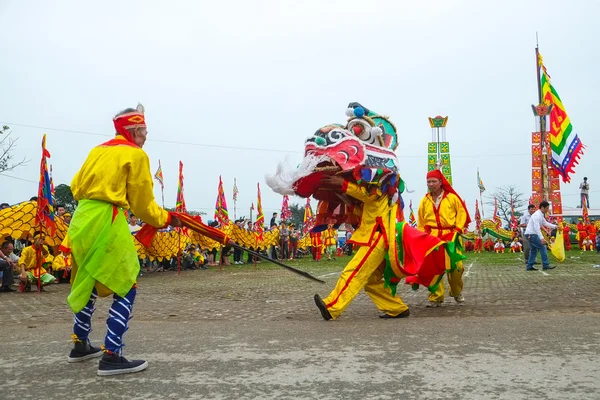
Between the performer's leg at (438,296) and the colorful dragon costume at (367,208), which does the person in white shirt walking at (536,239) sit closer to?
the performer's leg at (438,296)

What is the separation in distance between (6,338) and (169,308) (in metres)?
2.87

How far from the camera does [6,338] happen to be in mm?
5172

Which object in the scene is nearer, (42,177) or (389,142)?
(389,142)

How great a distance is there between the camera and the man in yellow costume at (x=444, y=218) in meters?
7.30

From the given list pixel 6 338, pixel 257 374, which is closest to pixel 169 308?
pixel 6 338

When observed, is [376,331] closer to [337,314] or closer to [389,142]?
[337,314]

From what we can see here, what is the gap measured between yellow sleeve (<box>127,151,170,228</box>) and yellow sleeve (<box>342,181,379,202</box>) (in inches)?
98.0

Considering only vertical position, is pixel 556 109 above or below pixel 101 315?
above

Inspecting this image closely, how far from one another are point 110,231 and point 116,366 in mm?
856

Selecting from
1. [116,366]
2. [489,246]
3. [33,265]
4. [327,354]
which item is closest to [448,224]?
[327,354]

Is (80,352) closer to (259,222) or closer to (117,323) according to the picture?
(117,323)

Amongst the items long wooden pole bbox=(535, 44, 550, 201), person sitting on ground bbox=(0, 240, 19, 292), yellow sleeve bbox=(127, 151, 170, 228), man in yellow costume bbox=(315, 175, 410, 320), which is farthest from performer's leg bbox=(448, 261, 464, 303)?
long wooden pole bbox=(535, 44, 550, 201)

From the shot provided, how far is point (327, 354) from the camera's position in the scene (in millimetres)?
4113

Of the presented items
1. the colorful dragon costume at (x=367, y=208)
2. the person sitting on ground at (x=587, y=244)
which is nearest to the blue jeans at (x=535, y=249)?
the colorful dragon costume at (x=367, y=208)
